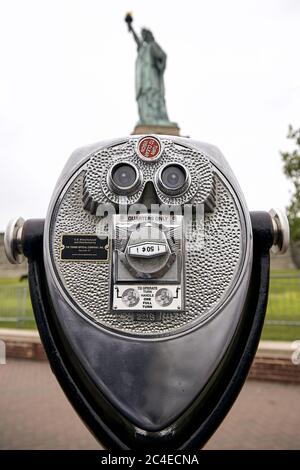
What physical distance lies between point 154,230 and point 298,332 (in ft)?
18.2

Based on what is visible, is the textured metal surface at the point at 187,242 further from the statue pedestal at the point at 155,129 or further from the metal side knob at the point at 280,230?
the statue pedestal at the point at 155,129

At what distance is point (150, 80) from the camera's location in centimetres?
1471

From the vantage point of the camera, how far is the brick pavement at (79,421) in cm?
304

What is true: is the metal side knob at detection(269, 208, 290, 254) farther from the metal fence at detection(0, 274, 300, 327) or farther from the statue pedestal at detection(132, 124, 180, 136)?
the statue pedestal at detection(132, 124, 180, 136)

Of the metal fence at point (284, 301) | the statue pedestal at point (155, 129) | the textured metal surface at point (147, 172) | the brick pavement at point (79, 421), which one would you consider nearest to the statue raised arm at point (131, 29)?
the statue pedestal at point (155, 129)

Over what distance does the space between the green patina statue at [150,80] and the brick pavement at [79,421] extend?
1139 centimetres

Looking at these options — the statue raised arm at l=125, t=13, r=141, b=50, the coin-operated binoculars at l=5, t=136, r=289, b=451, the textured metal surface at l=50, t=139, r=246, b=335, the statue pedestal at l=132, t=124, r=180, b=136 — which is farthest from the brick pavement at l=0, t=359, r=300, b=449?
the statue raised arm at l=125, t=13, r=141, b=50

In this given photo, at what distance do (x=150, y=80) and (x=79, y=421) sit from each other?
505 inches

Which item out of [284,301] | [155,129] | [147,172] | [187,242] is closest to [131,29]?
[155,129]

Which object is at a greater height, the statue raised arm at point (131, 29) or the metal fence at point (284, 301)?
the statue raised arm at point (131, 29)

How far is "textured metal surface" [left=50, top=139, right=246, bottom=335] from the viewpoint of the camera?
102 centimetres

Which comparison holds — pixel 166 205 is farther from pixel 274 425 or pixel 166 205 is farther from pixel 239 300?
pixel 274 425

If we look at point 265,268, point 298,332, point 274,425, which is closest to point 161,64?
point 298,332

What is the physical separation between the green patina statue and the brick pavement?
11386 mm
